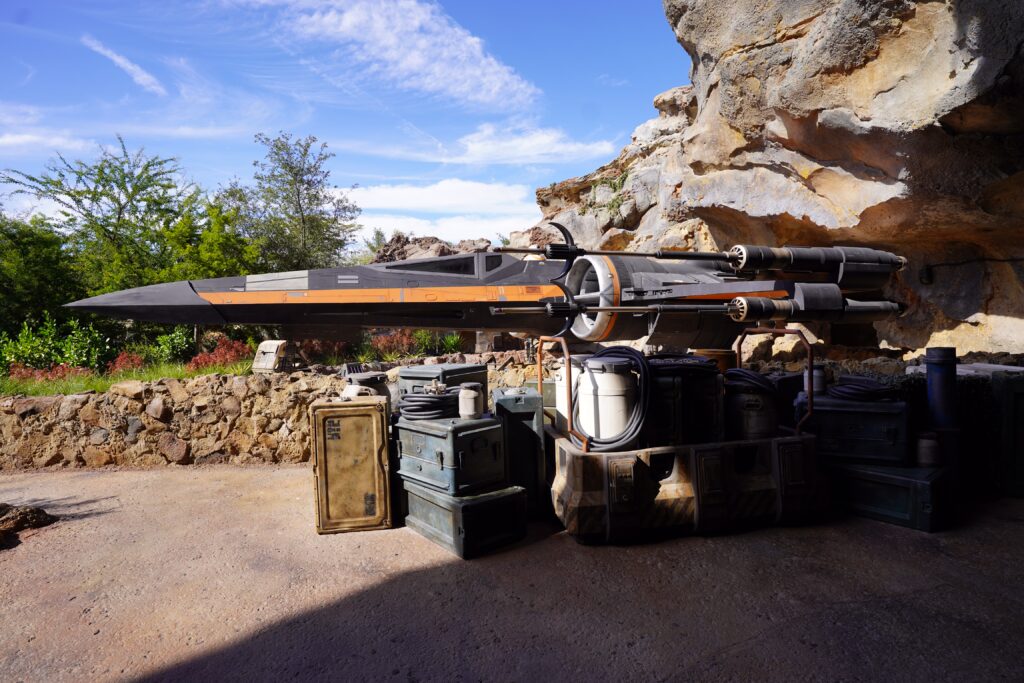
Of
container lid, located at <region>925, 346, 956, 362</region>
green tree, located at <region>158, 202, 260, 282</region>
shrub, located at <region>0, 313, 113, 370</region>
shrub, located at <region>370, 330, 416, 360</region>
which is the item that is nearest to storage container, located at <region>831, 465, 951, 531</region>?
container lid, located at <region>925, 346, 956, 362</region>

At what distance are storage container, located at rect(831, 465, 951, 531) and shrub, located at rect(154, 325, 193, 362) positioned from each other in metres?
14.1

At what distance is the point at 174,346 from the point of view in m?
13.5

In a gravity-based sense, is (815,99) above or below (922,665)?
above

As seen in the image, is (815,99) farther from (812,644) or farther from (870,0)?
(812,644)

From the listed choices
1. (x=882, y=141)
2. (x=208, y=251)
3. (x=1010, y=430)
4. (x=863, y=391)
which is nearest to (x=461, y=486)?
(x=863, y=391)

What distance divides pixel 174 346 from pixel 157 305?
20.4ft

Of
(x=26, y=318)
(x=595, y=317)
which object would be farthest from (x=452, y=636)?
(x=26, y=318)

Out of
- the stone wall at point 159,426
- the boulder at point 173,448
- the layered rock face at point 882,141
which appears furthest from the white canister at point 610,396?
the boulder at point 173,448

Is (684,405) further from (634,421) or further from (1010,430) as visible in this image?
(1010,430)

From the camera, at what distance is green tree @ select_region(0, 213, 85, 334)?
44.1ft

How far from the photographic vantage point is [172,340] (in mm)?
13562

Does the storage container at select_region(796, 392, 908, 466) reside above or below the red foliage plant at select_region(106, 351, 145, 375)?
below

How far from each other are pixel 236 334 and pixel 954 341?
16.9 m

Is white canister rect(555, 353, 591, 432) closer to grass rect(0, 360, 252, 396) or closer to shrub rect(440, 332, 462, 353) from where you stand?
grass rect(0, 360, 252, 396)
